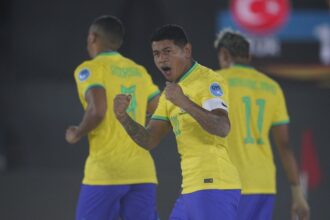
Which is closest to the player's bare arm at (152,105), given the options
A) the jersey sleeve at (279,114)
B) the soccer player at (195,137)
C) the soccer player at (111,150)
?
the soccer player at (111,150)

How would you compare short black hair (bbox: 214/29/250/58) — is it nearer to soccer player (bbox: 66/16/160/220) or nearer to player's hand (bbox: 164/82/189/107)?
soccer player (bbox: 66/16/160/220)

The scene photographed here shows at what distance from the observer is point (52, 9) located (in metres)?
11.1

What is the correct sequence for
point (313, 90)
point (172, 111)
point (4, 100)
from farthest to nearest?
point (4, 100)
point (313, 90)
point (172, 111)

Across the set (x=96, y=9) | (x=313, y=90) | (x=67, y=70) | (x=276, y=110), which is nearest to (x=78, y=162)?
(x=67, y=70)

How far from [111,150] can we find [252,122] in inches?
37.5

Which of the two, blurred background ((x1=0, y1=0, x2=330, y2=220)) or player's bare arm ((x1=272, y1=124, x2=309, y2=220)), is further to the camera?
blurred background ((x1=0, y1=0, x2=330, y2=220))

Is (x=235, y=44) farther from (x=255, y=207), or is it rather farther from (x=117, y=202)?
(x=117, y=202)

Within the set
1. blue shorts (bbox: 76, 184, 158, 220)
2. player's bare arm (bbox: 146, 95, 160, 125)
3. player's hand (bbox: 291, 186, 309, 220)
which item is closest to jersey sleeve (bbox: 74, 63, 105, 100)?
player's bare arm (bbox: 146, 95, 160, 125)

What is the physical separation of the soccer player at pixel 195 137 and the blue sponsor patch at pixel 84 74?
0.99m

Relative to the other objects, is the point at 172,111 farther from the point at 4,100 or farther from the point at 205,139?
the point at 4,100

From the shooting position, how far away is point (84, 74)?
625 cm

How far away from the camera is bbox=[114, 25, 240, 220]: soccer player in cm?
515

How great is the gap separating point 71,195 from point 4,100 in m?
2.73

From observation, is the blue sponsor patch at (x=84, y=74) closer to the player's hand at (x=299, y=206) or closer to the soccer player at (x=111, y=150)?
the soccer player at (x=111, y=150)
